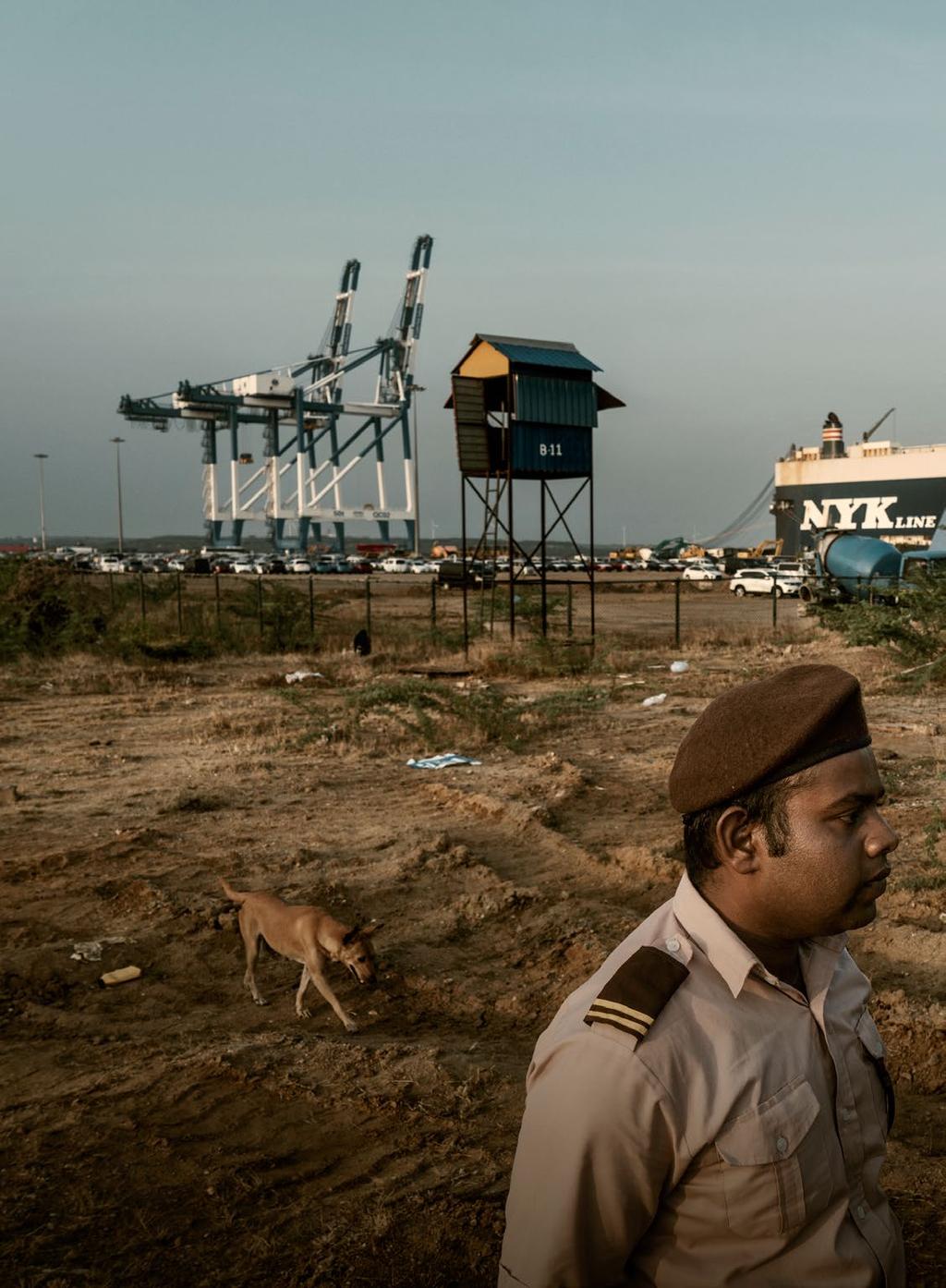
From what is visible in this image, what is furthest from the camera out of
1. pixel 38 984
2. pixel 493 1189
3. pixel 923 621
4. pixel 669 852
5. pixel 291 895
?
pixel 923 621

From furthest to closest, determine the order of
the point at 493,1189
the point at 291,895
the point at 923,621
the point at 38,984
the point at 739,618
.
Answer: the point at 739,618
the point at 923,621
the point at 291,895
the point at 38,984
the point at 493,1189

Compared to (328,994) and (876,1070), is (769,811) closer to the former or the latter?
(876,1070)

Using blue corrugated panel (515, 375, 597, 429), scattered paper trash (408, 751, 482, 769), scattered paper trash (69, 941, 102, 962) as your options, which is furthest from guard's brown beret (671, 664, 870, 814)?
blue corrugated panel (515, 375, 597, 429)

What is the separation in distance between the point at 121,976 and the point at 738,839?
468 centimetres

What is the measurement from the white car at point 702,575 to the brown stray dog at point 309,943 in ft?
163

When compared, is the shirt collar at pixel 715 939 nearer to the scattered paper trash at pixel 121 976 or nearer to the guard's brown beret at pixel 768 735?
the guard's brown beret at pixel 768 735

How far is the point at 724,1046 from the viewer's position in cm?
173

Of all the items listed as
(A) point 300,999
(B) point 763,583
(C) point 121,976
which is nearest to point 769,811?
(A) point 300,999

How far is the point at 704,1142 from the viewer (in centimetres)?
166

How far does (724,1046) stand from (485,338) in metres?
22.5

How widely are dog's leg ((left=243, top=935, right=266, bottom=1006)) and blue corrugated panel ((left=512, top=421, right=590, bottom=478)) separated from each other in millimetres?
18117

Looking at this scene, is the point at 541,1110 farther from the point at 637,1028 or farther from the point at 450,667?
the point at 450,667

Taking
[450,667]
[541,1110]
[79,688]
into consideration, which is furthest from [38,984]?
[450,667]

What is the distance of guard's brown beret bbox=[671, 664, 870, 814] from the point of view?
1.84 meters
